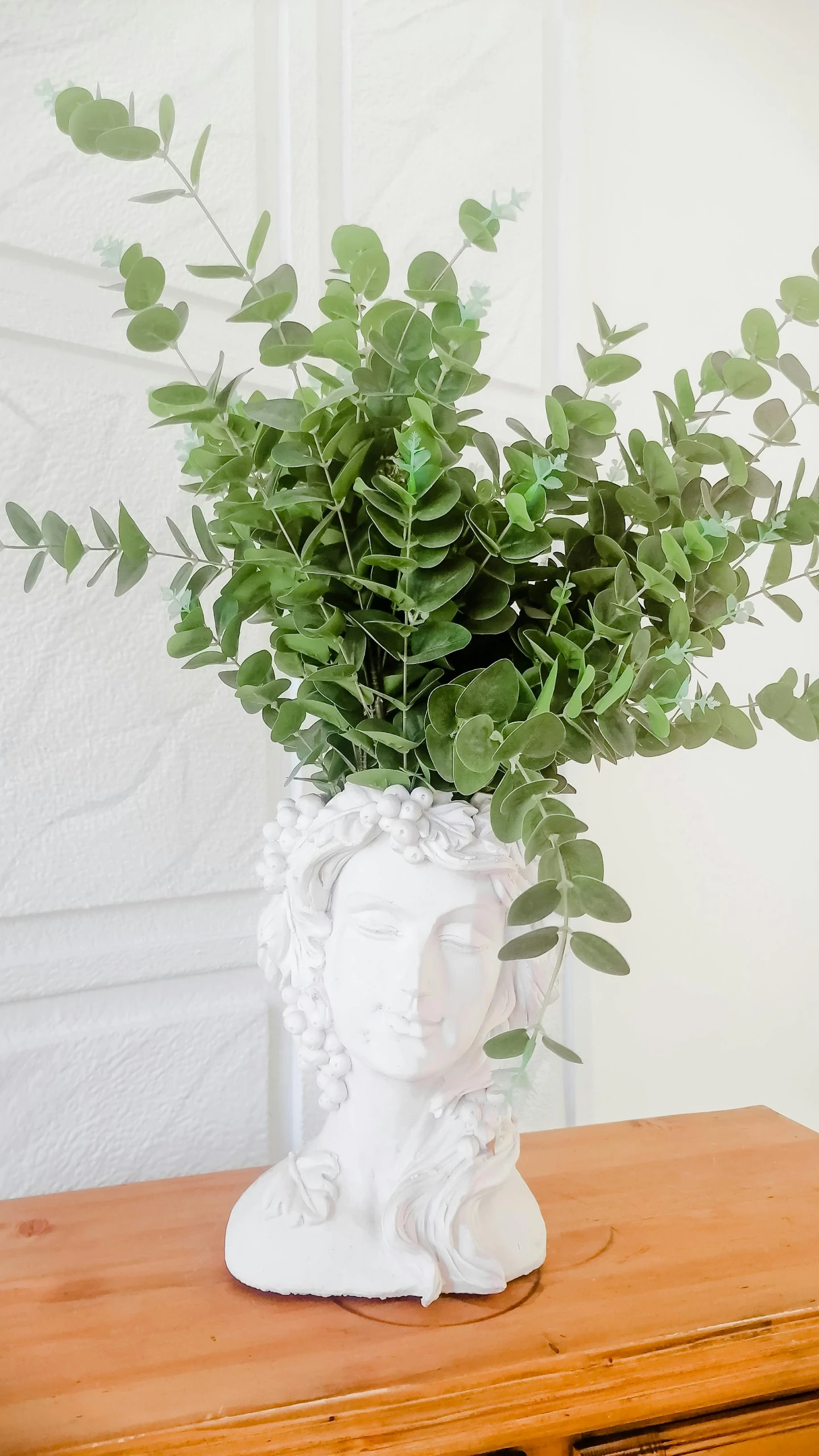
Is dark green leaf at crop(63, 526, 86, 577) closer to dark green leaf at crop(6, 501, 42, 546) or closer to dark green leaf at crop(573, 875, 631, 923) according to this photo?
dark green leaf at crop(6, 501, 42, 546)

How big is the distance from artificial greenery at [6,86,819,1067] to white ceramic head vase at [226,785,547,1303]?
2.2 inches

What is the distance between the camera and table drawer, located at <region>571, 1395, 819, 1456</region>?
63 centimetres

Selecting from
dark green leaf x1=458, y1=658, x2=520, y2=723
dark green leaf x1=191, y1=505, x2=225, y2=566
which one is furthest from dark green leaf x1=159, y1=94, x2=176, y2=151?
dark green leaf x1=458, y1=658, x2=520, y2=723

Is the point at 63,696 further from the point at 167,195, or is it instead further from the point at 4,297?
the point at 167,195

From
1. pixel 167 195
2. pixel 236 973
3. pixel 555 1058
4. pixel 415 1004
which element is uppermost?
pixel 167 195

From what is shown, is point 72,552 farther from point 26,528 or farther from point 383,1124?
point 383,1124

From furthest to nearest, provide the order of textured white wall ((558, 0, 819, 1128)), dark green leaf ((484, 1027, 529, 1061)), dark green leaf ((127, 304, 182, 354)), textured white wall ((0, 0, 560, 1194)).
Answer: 1. textured white wall ((558, 0, 819, 1128))
2. textured white wall ((0, 0, 560, 1194))
3. dark green leaf ((127, 304, 182, 354))
4. dark green leaf ((484, 1027, 529, 1061))

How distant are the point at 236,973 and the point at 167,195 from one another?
29.2 inches

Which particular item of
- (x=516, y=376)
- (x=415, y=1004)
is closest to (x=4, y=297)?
(x=516, y=376)

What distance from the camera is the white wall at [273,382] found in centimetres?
95

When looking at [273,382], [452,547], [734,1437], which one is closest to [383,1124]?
[734,1437]

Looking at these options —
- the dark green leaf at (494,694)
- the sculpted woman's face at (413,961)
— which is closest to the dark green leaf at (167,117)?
the dark green leaf at (494,694)

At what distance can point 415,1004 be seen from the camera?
66cm

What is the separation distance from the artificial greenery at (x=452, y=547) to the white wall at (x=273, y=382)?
10.9 inches
